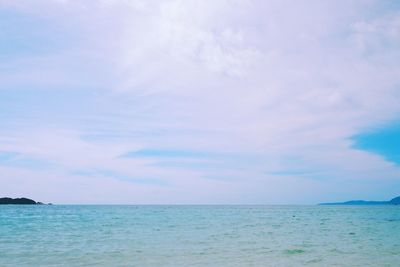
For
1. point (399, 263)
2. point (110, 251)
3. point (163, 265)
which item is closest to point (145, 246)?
point (110, 251)

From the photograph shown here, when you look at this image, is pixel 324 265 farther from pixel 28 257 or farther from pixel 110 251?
pixel 28 257

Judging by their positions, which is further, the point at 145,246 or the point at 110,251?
the point at 145,246

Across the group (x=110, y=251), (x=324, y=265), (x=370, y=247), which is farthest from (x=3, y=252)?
(x=370, y=247)

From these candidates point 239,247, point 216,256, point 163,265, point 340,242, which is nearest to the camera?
point 163,265

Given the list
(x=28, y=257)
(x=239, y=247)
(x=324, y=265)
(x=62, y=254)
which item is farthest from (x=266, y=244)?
(x=28, y=257)

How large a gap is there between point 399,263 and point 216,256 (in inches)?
381

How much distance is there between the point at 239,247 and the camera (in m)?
25.5

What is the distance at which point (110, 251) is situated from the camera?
23031mm

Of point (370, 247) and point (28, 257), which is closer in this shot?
point (28, 257)

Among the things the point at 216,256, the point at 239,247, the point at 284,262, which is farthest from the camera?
the point at 239,247

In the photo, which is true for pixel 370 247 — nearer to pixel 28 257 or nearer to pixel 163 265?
pixel 163 265

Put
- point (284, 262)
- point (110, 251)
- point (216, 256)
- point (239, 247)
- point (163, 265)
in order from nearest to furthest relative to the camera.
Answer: point (163, 265) < point (284, 262) < point (216, 256) < point (110, 251) < point (239, 247)

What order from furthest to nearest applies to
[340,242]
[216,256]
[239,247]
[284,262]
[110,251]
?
[340,242] → [239,247] → [110,251] → [216,256] → [284,262]

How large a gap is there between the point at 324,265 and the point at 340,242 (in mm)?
11952
